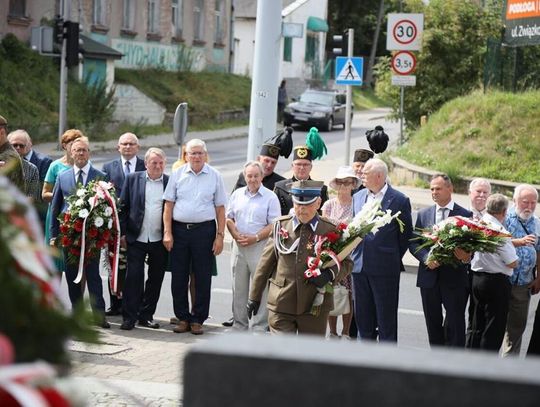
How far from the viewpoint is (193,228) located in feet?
38.7

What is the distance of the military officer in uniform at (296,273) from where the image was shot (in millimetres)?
9414

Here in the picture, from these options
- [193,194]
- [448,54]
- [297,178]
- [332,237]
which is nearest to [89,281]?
[193,194]

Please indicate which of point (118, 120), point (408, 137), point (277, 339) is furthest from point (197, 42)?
point (277, 339)

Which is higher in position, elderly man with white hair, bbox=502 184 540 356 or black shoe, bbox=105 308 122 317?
elderly man with white hair, bbox=502 184 540 356

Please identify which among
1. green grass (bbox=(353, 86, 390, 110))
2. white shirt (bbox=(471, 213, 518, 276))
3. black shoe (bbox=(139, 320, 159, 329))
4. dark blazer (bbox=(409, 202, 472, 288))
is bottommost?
green grass (bbox=(353, 86, 390, 110))

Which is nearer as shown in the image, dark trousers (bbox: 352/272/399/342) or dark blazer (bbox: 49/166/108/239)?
dark trousers (bbox: 352/272/399/342)

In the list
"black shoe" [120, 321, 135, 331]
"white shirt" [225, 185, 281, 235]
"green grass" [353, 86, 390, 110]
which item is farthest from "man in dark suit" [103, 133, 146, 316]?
"green grass" [353, 86, 390, 110]

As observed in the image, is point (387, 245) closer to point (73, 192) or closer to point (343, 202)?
point (343, 202)

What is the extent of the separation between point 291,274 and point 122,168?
141 inches

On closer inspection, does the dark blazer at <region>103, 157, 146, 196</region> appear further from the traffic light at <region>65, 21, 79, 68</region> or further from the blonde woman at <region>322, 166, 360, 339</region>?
the traffic light at <region>65, 21, 79, 68</region>

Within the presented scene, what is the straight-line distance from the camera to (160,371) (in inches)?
380

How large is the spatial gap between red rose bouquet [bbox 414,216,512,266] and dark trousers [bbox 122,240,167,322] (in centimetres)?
308

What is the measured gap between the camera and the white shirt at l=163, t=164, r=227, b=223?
461 inches

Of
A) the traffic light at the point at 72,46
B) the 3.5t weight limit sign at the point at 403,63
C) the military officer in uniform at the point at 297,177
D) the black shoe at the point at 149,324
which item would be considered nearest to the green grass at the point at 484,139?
the 3.5t weight limit sign at the point at 403,63
